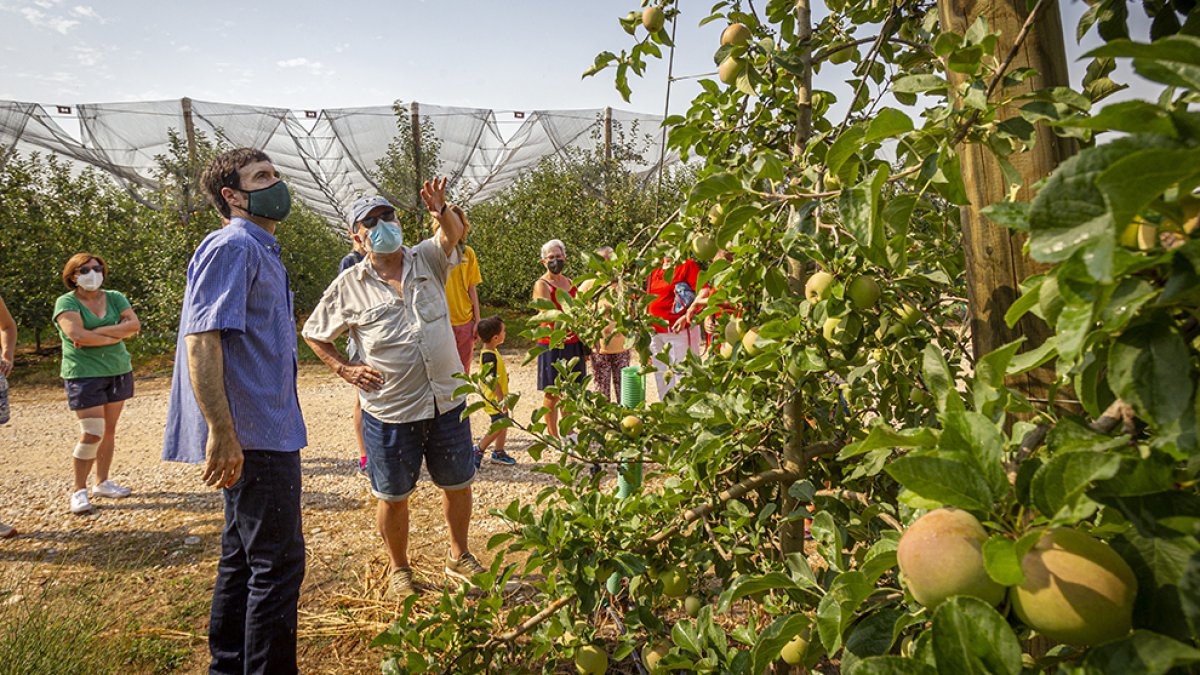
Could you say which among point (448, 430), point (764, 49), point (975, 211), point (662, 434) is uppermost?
point (764, 49)

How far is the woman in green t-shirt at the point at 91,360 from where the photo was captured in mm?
4008

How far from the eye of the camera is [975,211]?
90cm

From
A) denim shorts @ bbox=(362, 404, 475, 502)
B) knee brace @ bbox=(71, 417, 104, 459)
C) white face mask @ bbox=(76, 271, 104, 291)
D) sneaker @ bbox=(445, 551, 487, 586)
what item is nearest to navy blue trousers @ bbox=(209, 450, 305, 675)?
denim shorts @ bbox=(362, 404, 475, 502)

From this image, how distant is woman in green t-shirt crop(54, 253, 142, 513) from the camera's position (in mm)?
4008

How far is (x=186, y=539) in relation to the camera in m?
3.87

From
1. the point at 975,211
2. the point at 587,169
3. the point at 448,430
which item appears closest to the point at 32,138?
the point at 587,169

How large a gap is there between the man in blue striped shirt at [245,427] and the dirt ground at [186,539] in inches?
19.7

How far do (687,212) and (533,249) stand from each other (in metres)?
12.2

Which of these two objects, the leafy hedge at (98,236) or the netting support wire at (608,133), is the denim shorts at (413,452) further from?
the netting support wire at (608,133)

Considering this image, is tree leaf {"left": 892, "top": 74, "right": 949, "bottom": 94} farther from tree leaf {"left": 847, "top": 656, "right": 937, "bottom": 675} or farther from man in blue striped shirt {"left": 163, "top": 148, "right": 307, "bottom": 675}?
man in blue striped shirt {"left": 163, "top": 148, "right": 307, "bottom": 675}

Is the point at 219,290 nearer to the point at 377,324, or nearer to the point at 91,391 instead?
the point at 377,324

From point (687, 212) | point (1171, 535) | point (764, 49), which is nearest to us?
point (1171, 535)

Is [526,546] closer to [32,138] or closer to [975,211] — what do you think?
[975,211]

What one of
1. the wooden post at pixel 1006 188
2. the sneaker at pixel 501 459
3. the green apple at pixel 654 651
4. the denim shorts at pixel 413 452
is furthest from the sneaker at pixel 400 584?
the wooden post at pixel 1006 188
